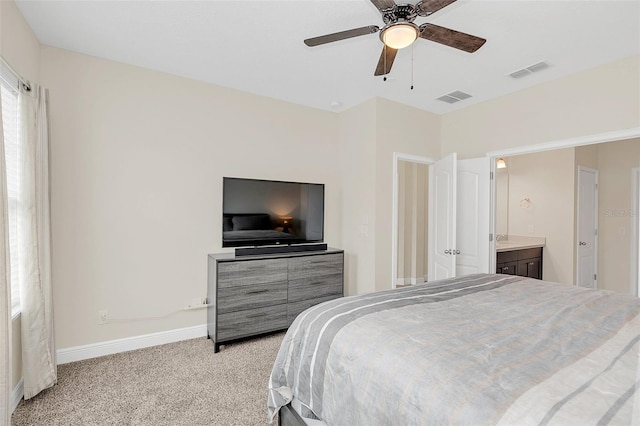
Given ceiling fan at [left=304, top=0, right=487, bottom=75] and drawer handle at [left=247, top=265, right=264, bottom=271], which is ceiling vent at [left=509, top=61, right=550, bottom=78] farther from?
drawer handle at [left=247, top=265, right=264, bottom=271]

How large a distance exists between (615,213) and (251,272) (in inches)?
212

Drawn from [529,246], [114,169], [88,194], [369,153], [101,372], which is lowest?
[101,372]

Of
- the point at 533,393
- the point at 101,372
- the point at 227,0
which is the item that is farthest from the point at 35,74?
the point at 533,393

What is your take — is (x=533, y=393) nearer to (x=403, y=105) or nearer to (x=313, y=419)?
(x=313, y=419)

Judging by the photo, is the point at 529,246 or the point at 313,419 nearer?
the point at 313,419

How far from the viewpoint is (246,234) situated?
335 cm

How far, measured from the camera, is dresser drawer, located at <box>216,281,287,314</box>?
290cm

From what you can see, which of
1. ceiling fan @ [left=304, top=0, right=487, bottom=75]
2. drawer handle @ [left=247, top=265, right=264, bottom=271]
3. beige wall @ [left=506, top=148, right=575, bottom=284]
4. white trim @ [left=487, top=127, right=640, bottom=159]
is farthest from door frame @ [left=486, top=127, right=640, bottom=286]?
drawer handle @ [left=247, top=265, right=264, bottom=271]

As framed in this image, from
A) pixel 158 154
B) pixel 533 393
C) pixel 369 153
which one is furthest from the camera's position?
pixel 369 153

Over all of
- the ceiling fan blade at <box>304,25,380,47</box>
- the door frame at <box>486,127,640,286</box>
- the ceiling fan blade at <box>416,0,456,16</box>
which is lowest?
the door frame at <box>486,127,640,286</box>

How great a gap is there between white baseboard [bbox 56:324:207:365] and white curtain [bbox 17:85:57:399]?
0.46 m

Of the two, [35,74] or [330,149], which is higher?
[35,74]

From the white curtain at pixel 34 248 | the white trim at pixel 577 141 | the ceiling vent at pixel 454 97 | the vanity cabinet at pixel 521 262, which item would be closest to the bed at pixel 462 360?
the white trim at pixel 577 141

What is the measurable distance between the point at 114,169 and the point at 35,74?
90 cm
